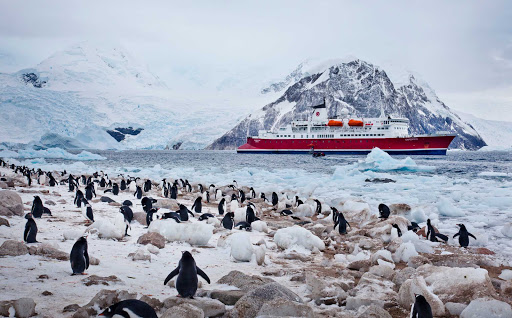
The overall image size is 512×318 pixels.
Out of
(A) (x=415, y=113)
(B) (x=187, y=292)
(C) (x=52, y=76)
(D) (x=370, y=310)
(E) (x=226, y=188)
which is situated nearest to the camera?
(D) (x=370, y=310)

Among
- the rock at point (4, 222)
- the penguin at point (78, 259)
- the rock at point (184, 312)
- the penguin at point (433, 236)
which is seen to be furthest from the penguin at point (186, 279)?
the penguin at point (433, 236)

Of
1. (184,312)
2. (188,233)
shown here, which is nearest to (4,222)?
(188,233)

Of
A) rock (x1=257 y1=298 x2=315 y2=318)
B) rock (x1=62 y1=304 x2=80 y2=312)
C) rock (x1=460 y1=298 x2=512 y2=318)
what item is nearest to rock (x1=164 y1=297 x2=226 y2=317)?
rock (x1=257 y1=298 x2=315 y2=318)

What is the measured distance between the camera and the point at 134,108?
81688 mm

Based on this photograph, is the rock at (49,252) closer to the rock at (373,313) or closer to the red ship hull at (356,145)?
the rock at (373,313)

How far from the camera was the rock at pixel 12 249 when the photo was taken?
12.5 feet

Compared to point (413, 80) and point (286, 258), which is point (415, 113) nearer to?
point (413, 80)

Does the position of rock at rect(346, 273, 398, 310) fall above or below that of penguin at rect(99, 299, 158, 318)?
below

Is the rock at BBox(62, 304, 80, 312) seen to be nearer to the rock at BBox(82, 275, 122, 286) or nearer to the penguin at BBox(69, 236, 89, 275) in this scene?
the rock at BBox(82, 275, 122, 286)

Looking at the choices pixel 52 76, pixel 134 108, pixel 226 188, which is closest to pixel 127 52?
pixel 52 76

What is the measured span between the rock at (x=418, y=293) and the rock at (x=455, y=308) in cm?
6

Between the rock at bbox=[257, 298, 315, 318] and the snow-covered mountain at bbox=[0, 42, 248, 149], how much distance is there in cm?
6186

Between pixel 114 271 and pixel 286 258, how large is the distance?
2345 mm

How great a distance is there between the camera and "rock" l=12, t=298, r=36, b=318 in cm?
239
